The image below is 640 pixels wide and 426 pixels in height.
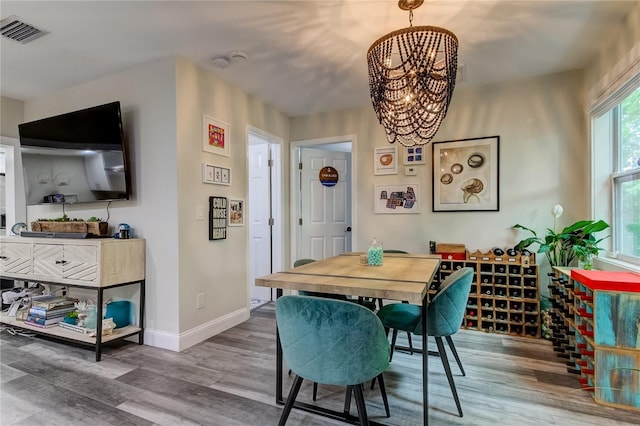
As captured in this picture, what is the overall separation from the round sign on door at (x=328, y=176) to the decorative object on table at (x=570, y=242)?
90.0 inches

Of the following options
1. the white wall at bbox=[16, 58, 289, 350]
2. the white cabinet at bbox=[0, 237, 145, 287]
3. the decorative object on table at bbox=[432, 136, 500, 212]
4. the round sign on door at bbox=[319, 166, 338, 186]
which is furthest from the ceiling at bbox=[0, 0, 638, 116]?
the white cabinet at bbox=[0, 237, 145, 287]

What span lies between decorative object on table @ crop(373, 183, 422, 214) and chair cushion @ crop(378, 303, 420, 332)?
169 centimetres

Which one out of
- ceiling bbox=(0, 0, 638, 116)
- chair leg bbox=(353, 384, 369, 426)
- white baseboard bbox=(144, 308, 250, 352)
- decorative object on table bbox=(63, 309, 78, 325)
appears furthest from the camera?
decorative object on table bbox=(63, 309, 78, 325)

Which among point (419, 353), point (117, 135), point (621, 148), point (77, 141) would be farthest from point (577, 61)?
point (77, 141)

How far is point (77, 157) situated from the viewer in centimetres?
294

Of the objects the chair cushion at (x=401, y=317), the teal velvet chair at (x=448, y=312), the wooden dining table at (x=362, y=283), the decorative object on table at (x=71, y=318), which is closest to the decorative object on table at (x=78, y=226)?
the decorative object on table at (x=71, y=318)

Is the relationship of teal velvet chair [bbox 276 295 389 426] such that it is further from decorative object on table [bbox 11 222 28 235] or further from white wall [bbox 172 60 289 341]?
decorative object on table [bbox 11 222 28 235]

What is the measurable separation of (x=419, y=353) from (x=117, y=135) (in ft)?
10.2

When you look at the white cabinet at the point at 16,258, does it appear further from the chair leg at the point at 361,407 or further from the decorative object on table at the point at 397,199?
the decorative object on table at the point at 397,199

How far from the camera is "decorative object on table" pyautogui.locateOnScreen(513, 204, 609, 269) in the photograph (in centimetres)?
244

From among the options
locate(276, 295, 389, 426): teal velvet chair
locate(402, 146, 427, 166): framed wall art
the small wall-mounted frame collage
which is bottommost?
locate(276, 295, 389, 426): teal velvet chair

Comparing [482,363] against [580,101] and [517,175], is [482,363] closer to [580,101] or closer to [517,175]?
[517,175]

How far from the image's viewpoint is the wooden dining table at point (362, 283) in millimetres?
1398

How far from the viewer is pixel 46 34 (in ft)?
7.46
